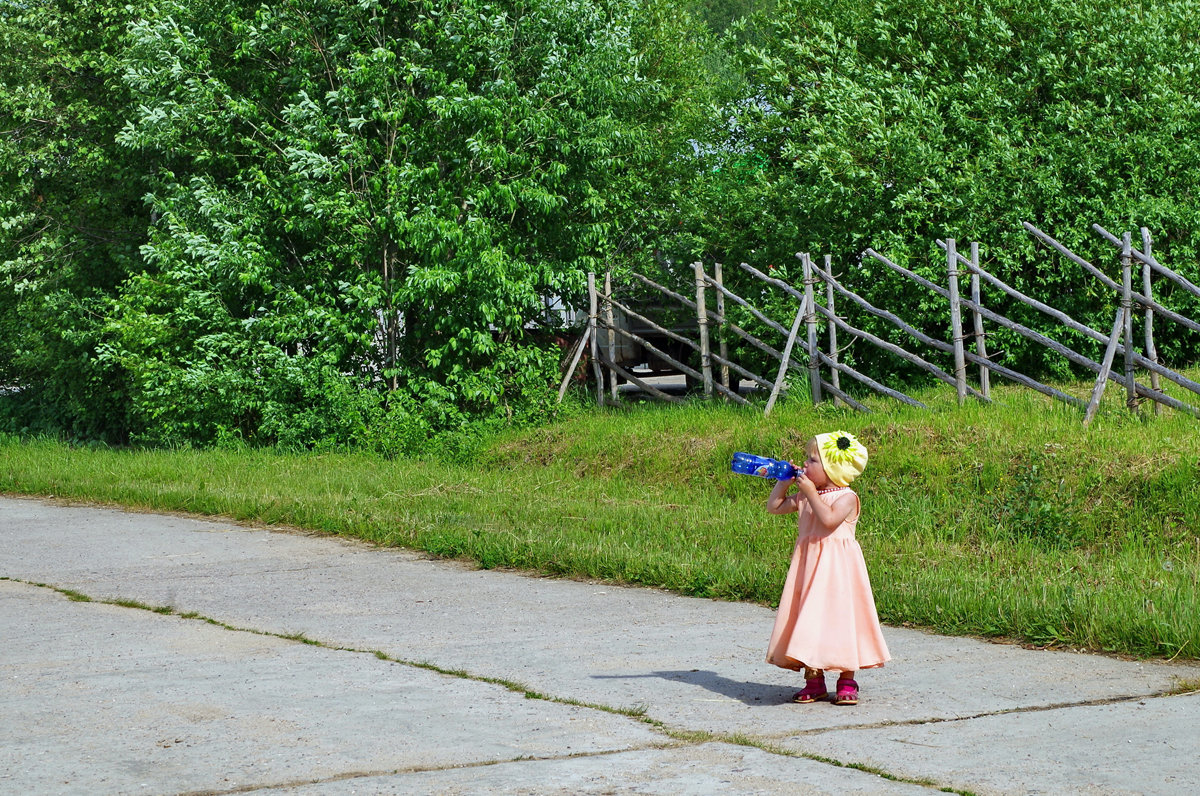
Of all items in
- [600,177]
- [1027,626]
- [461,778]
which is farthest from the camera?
[600,177]

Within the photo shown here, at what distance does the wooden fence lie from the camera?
454 inches

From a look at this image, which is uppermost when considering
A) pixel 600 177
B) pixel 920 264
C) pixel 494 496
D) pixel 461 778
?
pixel 600 177

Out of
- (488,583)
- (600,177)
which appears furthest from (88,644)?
(600,177)

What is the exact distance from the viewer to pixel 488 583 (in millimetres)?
8898

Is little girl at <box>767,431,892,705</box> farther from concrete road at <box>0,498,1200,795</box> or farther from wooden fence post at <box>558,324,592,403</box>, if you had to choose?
wooden fence post at <box>558,324,592,403</box>

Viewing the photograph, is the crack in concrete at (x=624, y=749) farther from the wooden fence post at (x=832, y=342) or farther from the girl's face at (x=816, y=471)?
the wooden fence post at (x=832, y=342)

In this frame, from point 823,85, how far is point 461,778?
1394 centimetres

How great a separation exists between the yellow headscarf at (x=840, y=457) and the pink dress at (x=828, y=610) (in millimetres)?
76

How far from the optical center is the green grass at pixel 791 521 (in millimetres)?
7551

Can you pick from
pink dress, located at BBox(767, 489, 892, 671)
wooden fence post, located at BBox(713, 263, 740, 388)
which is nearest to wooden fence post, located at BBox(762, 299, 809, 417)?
wooden fence post, located at BBox(713, 263, 740, 388)

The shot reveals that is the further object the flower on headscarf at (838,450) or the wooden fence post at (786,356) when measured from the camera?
the wooden fence post at (786,356)

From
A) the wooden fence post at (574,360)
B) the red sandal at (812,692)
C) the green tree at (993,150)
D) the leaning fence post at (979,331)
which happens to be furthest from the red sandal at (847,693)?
the wooden fence post at (574,360)

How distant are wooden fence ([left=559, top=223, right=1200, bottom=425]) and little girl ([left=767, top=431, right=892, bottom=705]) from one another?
612cm

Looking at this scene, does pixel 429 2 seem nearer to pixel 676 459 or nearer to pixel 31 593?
pixel 676 459
